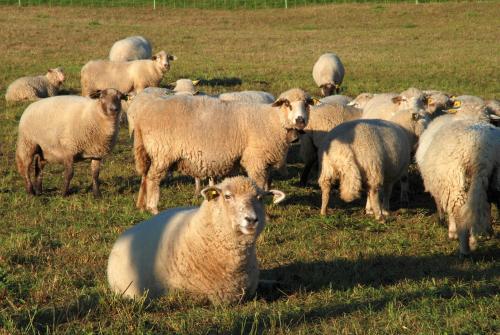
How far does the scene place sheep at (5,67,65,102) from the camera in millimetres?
19859

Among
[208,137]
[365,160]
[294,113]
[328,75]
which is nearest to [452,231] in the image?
[365,160]

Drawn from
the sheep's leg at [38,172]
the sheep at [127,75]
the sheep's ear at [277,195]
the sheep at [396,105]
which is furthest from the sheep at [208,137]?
the sheep at [127,75]

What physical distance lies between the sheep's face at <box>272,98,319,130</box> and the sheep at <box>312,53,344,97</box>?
1018 centimetres

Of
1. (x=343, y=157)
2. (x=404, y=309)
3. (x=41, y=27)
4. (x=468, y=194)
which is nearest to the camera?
(x=404, y=309)

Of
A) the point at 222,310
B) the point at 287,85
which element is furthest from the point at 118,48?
the point at 222,310

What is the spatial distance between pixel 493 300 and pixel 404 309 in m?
0.89

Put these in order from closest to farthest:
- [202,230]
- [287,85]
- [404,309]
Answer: [404,309]
[202,230]
[287,85]

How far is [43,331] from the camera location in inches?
222

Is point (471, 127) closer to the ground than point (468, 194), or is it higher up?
higher up

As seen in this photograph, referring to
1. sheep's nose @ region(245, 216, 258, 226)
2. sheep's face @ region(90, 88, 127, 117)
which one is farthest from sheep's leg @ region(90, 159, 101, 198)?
sheep's nose @ region(245, 216, 258, 226)

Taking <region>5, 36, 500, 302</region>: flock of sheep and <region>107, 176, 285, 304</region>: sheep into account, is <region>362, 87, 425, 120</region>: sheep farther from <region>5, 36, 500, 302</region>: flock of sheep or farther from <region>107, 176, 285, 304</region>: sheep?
<region>107, 176, 285, 304</region>: sheep

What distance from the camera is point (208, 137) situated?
1038 centimetres

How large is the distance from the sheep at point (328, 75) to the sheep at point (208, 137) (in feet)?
33.6

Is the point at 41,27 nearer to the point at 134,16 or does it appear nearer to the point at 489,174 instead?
the point at 134,16
